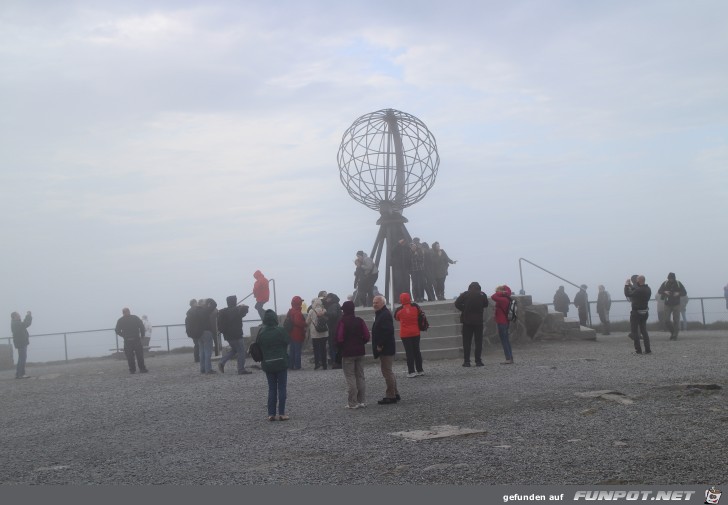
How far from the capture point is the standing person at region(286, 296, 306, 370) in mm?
19391

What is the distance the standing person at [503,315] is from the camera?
58.5 feet

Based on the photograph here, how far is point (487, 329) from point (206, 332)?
23.7 feet

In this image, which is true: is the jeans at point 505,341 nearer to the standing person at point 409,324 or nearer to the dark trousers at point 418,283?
the standing person at point 409,324

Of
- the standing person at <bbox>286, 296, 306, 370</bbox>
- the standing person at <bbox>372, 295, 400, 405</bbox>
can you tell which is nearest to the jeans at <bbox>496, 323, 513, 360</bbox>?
the standing person at <bbox>286, 296, 306, 370</bbox>

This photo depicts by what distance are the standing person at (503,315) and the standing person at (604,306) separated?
939 centimetres

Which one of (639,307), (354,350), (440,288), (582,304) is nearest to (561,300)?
(582,304)

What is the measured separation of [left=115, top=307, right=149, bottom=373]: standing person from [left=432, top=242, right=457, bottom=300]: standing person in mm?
7987

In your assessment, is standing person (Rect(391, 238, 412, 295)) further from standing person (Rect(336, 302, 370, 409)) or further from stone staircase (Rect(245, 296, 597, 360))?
standing person (Rect(336, 302, 370, 409))

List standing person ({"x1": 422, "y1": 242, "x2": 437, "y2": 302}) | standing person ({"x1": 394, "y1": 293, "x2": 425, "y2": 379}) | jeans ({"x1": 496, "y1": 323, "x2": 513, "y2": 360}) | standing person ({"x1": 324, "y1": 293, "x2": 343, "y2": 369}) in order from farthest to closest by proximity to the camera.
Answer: standing person ({"x1": 422, "y1": 242, "x2": 437, "y2": 302}) → standing person ({"x1": 324, "y1": 293, "x2": 343, "y2": 369}) → jeans ({"x1": 496, "y1": 323, "x2": 513, "y2": 360}) → standing person ({"x1": 394, "y1": 293, "x2": 425, "y2": 379})

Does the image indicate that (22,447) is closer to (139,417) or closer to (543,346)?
(139,417)

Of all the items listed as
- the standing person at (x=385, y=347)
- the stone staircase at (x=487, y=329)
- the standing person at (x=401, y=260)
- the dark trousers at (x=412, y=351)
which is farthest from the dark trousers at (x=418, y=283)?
the standing person at (x=385, y=347)

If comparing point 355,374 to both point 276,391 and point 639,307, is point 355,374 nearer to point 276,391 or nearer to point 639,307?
point 276,391

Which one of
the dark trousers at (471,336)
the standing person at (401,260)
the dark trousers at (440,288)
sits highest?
the standing person at (401,260)

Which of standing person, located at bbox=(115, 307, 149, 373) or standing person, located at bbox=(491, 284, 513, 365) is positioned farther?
standing person, located at bbox=(115, 307, 149, 373)
